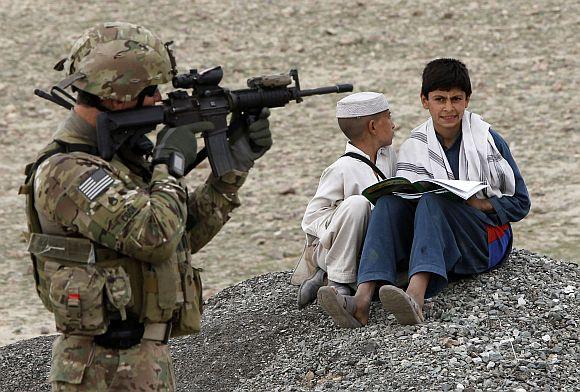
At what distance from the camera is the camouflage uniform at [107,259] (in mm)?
3979

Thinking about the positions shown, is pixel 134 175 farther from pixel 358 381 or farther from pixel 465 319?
pixel 465 319

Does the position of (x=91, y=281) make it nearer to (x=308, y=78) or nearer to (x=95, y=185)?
(x=95, y=185)

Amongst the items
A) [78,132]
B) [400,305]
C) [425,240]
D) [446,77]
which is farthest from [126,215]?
[446,77]

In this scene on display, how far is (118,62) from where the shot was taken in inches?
164

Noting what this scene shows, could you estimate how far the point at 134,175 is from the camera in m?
4.32

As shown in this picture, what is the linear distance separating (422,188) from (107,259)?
1.86 m

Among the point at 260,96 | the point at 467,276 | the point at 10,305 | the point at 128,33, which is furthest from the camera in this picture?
the point at 10,305

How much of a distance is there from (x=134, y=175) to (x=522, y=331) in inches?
79.0

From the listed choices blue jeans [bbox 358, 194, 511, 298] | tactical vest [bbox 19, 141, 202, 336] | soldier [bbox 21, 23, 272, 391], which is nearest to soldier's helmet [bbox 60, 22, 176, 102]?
soldier [bbox 21, 23, 272, 391]

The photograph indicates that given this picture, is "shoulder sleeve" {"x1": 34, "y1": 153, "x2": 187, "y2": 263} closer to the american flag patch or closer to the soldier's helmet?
the american flag patch

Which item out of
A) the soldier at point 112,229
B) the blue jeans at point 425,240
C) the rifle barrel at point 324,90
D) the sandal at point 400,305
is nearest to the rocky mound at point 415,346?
the sandal at point 400,305

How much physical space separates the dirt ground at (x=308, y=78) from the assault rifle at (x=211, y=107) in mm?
4300

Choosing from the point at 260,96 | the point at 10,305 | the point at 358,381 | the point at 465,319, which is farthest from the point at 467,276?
the point at 10,305

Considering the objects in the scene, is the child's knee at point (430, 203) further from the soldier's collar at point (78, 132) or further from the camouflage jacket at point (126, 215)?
the soldier's collar at point (78, 132)
